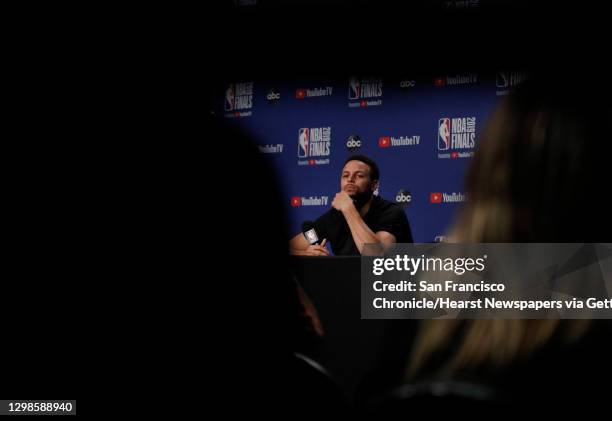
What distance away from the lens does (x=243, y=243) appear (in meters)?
0.67

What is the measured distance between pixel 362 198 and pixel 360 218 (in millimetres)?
227

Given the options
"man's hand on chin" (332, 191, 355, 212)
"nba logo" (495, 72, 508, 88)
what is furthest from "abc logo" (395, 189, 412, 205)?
"nba logo" (495, 72, 508, 88)

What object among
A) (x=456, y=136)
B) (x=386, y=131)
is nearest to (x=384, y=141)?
(x=386, y=131)

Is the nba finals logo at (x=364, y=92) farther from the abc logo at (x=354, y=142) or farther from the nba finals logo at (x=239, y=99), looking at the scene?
the nba finals logo at (x=239, y=99)

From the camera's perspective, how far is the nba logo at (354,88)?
544 centimetres

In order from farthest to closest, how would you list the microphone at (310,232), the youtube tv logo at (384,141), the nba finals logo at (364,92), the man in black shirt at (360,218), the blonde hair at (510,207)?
1. the nba finals logo at (364,92)
2. the youtube tv logo at (384,141)
3. the microphone at (310,232)
4. the man in black shirt at (360,218)
5. the blonde hair at (510,207)

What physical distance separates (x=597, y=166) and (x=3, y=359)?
749 millimetres

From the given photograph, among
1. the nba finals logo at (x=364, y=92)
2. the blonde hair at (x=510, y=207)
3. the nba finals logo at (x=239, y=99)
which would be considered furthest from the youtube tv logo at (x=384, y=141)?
the blonde hair at (x=510, y=207)

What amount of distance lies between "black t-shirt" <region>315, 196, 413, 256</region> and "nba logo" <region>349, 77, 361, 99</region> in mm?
1116

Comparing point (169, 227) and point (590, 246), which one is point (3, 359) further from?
point (590, 246)

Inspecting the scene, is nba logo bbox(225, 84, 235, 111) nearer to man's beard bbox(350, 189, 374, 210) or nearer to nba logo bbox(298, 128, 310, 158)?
nba logo bbox(298, 128, 310, 158)

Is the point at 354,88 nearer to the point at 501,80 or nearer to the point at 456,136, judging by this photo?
the point at 456,136

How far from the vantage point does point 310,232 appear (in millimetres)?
5051

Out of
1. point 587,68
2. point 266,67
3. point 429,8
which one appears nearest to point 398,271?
point 587,68
